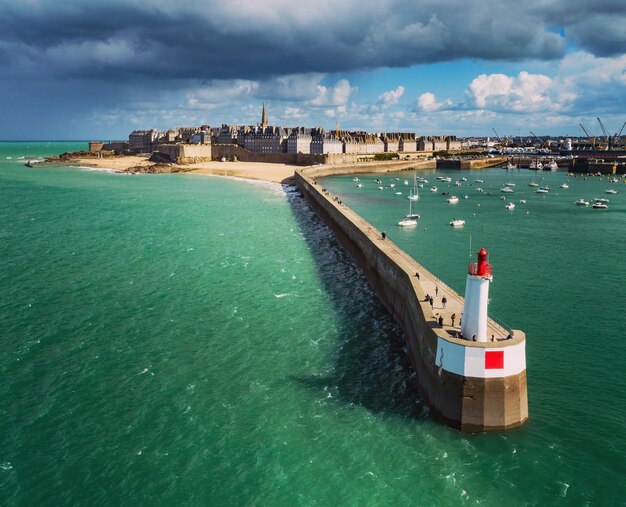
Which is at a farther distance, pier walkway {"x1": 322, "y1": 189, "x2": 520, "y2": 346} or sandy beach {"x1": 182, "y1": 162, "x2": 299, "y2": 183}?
sandy beach {"x1": 182, "y1": 162, "x2": 299, "y2": 183}

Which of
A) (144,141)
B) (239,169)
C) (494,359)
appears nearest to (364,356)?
(494,359)

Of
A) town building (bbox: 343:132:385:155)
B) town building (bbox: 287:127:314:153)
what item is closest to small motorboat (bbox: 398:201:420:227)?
town building (bbox: 287:127:314:153)

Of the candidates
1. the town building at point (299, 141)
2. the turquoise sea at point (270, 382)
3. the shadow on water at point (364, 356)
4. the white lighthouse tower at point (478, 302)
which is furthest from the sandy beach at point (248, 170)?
the white lighthouse tower at point (478, 302)

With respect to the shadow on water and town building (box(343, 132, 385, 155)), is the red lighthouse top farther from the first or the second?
town building (box(343, 132, 385, 155))

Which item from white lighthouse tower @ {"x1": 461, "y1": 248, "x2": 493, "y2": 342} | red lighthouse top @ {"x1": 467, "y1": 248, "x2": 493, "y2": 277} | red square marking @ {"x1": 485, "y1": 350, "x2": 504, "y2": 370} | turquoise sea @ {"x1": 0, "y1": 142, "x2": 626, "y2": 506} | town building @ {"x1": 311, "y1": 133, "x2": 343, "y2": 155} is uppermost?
town building @ {"x1": 311, "y1": 133, "x2": 343, "y2": 155}

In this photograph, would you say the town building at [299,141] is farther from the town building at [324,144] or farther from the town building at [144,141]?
the town building at [144,141]

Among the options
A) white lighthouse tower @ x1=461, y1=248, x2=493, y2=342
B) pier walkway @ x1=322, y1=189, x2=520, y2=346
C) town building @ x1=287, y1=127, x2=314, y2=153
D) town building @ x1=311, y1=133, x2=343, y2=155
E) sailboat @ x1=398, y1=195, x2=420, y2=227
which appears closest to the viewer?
white lighthouse tower @ x1=461, y1=248, x2=493, y2=342

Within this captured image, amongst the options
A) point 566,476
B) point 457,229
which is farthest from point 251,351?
point 457,229

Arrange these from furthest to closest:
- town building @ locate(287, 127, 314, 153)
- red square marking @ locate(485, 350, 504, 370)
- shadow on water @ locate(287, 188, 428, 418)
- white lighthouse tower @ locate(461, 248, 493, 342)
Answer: town building @ locate(287, 127, 314, 153) → shadow on water @ locate(287, 188, 428, 418) → white lighthouse tower @ locate(461, 248, 493, 342) → red square marking @ locate(485, 350, 504, 370)

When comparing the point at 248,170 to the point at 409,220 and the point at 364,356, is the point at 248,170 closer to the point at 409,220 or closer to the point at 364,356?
the point at 409,220
